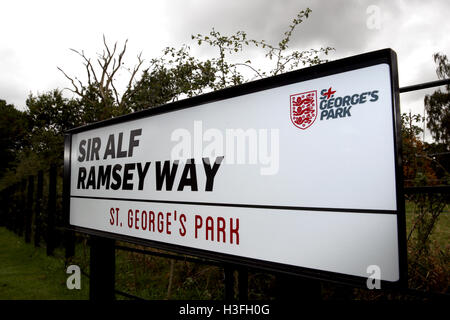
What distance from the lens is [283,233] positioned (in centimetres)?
145

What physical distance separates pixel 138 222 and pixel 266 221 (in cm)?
108

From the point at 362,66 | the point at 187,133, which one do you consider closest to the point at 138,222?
the point at 187,133

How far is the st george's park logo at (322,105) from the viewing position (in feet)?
4.16

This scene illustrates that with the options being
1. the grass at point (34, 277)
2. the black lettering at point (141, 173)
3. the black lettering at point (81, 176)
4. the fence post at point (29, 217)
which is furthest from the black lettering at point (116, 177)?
the fence post at point (29, 217)

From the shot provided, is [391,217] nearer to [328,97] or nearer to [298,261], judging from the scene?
[298,261]

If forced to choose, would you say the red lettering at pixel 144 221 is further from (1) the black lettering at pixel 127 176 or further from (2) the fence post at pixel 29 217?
(2) the fence post at pixel 29 217

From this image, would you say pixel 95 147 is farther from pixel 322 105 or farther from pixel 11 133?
pixel 11 133

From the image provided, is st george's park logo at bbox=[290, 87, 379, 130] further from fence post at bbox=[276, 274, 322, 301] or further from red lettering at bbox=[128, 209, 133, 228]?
red lettering at bbox=[128, 209, 133, 228]

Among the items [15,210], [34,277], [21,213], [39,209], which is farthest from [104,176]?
[15,210]

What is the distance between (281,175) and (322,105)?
35cm

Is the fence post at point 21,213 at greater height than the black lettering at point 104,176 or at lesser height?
lesser

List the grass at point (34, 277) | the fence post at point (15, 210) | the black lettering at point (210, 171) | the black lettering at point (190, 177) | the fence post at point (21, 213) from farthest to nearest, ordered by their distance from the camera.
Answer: the fence post at point (15, 210), the fence post at point (21, 213), the grass at point (34, 277), the black lettering at point (190, 177), the black lettering at point (210, 171)

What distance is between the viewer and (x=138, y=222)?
2252 mm

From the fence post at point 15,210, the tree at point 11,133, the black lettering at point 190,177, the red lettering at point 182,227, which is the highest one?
the tree at point 11,133
